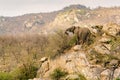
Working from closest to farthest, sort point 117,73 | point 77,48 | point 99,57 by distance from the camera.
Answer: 1. point 117,73
2. point 99,57
3. point 77,48

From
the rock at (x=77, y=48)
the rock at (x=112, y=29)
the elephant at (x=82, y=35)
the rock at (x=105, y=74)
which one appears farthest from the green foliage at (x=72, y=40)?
the rock at (x=105, y=74)

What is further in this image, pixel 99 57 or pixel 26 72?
pixel 26 72

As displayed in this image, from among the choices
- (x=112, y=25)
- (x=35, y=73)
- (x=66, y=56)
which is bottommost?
(x=35, y=73)

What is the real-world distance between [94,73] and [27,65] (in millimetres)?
17852

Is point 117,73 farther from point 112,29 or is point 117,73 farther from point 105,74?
point 112,29

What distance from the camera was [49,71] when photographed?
2223 inches

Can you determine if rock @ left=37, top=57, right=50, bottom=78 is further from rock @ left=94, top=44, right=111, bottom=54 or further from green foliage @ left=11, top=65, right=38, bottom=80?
rock @ left=94, top=44, right=111, bottom=54

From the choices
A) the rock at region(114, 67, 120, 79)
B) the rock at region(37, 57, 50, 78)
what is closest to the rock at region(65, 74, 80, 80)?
the rock at region(114, 67, 120, 79)

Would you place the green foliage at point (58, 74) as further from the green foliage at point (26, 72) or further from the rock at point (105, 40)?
the green foliage at point (26, 72)

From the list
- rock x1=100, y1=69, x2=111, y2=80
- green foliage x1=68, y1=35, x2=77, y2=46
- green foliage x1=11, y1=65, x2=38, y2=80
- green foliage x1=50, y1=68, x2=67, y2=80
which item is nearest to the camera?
rock x1=100, y1=69, x2=111, y2=80

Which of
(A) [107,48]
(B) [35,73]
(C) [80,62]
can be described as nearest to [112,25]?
(A) [107,48]

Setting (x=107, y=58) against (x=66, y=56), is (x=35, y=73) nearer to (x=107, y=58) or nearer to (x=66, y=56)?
(x=66, y=56)

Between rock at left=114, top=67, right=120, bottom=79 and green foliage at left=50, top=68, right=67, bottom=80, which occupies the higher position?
rock at left=114, top=67, right=120, bottom=79

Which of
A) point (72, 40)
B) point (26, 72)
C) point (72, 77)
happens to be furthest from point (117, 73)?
point (26, 72)
